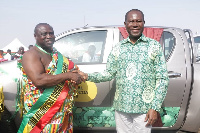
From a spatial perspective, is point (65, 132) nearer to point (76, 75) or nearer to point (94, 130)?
point (76, 75)

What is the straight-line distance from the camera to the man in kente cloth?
206cm

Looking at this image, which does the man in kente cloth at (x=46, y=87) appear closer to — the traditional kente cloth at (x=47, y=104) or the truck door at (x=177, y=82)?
the traditional kente cloth at (x=47, y=104)

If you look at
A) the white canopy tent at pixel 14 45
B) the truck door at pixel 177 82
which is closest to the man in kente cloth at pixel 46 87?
the truck door at pixel 177 82

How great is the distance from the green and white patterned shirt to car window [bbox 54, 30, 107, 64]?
3.43 ft

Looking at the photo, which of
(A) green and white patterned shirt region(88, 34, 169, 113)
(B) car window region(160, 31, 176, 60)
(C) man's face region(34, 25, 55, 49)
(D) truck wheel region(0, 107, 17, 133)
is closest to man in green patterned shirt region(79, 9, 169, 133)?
(A) green and white patterned shirt region(88, 34, 169, 113)

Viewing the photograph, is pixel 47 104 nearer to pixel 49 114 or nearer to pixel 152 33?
pixel 49 114

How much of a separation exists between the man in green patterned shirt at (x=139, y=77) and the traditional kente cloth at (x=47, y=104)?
0.54 meters

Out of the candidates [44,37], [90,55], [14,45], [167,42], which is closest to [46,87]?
[44,37]

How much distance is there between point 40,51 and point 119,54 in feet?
2.43

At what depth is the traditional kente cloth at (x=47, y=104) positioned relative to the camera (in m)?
2.14

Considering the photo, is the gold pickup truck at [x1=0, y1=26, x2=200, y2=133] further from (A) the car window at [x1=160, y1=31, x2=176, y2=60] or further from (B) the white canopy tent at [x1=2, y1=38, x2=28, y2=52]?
(B) the white canopy tent at [x1=2, y1=38, x2=28, y2=52]

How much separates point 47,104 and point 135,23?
110 centimetres

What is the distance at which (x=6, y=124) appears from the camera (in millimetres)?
3012

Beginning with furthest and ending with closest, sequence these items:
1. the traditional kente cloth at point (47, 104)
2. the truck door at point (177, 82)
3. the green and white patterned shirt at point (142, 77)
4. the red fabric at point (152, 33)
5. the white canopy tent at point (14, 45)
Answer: the white canopy tent at point (14, 45) → the red fabric at point (152, 33) → the truck door at point (177, 82) → the traditional kente cloth at point (47, 104) → the green and white patterned shirt at point (142, 77)
